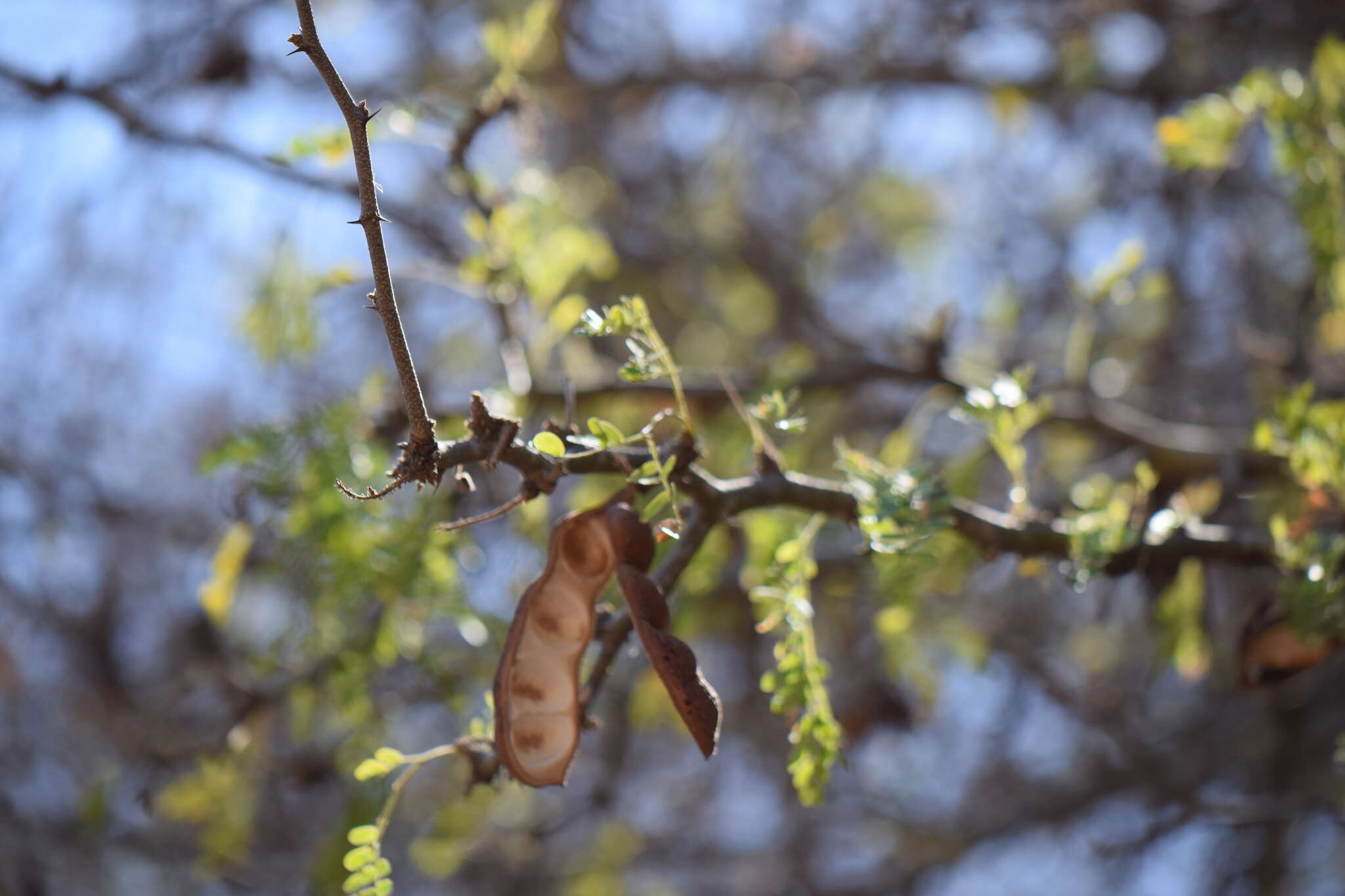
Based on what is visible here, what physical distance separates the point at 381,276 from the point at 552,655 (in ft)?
1.65

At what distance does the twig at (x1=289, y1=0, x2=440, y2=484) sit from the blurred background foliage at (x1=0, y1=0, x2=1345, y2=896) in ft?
0.85

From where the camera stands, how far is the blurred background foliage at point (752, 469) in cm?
194

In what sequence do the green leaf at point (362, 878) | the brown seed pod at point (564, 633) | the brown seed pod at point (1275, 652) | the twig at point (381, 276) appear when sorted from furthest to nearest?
the brown seed pod at point (1275, 652), the green leaf at point (362, 878), the brown seed pod at point (564, 633), the twig at point (381, 276)

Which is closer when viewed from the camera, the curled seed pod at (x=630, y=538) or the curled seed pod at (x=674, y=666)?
the curled seed pod at (x=674, y=666)

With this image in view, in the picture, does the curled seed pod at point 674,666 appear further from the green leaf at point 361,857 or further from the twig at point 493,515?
the green leaf at point 361,857

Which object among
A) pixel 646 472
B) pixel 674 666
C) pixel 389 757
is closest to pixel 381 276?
pixel 646 472

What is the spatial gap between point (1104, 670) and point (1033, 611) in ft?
1.25

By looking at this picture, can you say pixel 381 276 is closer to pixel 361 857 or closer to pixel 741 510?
pixel 741 510

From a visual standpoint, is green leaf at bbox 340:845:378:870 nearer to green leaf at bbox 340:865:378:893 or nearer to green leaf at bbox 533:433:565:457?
green leaf at bbox 340:865:378:893

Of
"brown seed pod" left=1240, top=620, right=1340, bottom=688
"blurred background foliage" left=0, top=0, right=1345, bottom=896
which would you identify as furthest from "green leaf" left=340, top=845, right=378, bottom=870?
"brown seed pod" left=1240, top=620, right=1340, bottom=688

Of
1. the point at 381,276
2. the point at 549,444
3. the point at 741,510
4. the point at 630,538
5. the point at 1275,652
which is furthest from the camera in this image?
the point at 1275,652

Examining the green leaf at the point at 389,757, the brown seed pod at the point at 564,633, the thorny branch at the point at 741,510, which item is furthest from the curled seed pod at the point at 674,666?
the green leaf at the point at 389,757

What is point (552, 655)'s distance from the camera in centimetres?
128

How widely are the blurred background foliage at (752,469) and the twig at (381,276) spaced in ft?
0.85
